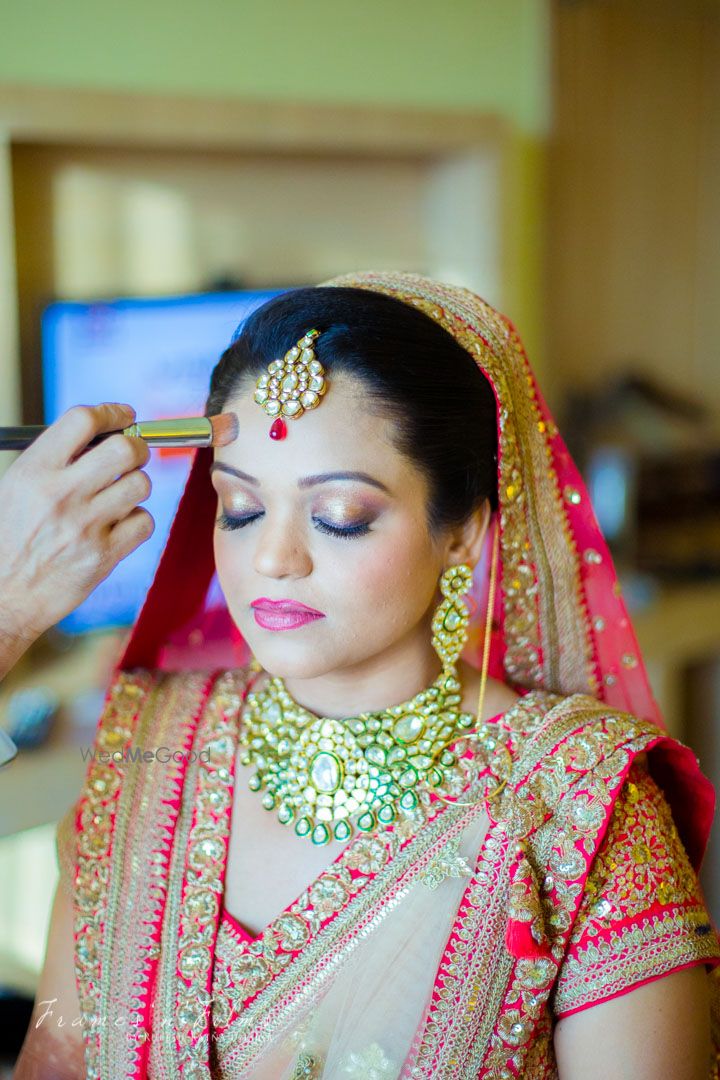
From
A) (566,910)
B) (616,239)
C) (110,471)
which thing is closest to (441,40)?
(616,239)

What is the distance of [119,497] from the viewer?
101 cm

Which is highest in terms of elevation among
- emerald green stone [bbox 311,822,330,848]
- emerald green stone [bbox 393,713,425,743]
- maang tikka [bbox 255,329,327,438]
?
maang tikka [bbox 255,329,327,438]

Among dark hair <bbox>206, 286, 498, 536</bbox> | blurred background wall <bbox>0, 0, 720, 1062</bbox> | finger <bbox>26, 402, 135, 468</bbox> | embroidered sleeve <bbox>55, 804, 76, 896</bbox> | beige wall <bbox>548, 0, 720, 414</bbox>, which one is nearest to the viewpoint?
finger <bbox>26, 402, 135, 468</bbox>

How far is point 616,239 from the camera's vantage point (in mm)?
3188

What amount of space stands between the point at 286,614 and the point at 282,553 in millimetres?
67

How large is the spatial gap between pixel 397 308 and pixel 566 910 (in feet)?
2.06

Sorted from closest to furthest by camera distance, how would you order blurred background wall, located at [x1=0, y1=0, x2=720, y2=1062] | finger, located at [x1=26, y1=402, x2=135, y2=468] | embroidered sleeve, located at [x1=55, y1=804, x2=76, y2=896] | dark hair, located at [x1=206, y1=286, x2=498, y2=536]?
finger, located at [x1=26, y1=402, x2=135, y2=468]
dark hair, located at [x1=206, y1=286, x2=498, y2=536]
embroidered sleeve, located at [x1=55, y1=804, x2=76, y2=896]
blurred background wall, located at [x1=0, y1=0, x2=720, y2=1062]

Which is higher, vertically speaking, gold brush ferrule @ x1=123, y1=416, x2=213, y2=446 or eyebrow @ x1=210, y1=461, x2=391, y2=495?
gold brush ferrule @ x1=123, y1=416, x2=213, y2=446

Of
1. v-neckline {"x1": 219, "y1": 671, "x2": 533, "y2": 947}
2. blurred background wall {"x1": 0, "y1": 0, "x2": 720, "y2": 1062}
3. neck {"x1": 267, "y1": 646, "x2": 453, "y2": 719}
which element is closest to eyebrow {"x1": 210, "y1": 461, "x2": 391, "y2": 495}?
neck {"x1": 267, "y1": 646, "x2": 453, "y2": 719}

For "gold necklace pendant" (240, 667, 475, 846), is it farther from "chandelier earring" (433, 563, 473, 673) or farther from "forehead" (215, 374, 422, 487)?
"forehead" (215, 374, 422, 487)

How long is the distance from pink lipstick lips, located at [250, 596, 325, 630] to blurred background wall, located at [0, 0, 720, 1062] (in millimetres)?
853

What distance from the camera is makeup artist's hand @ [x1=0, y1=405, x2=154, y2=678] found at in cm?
100

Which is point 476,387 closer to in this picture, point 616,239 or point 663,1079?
point 663,1079

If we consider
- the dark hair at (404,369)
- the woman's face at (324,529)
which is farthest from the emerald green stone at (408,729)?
the dark hair at (404,369)
